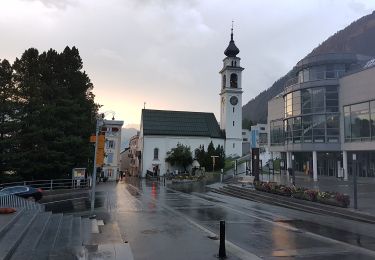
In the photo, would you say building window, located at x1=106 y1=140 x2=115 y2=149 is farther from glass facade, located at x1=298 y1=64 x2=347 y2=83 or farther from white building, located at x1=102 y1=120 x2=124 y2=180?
glass facade, located at x1=298 y1=64 x2=347 y2=83

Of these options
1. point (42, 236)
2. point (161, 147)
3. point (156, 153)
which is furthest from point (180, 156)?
point (42, 236)

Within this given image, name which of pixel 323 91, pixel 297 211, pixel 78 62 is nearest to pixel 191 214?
pixel 297 211

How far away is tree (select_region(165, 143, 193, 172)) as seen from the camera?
80750mm

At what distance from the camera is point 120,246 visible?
1264 centimetres

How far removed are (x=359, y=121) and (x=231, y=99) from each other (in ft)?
148

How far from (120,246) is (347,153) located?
38215mm

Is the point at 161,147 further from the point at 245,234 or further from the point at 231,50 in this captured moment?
the point at 245,234

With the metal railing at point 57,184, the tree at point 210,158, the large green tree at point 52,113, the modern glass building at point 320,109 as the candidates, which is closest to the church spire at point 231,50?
the tree at point 210,158

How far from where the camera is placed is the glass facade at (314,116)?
149 feet

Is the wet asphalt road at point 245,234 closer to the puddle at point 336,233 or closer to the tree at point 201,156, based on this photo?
the puddle at point 336,233

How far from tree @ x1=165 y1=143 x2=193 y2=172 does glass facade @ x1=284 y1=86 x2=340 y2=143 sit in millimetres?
33768

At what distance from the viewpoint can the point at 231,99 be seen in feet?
281

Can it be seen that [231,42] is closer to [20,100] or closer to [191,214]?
[20,100]

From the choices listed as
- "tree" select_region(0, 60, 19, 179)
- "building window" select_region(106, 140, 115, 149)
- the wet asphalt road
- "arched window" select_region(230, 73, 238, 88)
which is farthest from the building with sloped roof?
Result: the wet asphalt road
